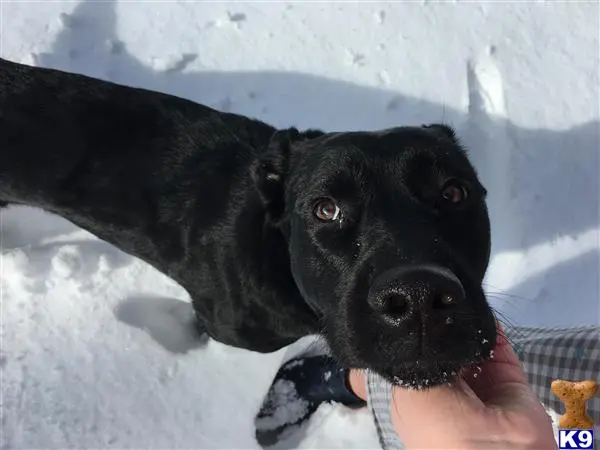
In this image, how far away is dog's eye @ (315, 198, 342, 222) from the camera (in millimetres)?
2078

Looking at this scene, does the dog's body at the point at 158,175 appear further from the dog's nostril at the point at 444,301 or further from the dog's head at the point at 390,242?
the dog's nostril at the point at 444,301

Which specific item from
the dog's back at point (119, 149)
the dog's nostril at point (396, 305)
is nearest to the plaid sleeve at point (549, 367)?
the dog's nostril at point (396, 305)

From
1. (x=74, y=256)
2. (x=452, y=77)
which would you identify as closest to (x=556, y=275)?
(x=452, y=77)

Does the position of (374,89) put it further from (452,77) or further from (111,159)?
(111,159)

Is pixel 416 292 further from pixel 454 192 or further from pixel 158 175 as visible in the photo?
pixel 158 175

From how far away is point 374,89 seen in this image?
394 centimetres

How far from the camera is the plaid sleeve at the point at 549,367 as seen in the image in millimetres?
2273

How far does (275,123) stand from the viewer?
386 cm

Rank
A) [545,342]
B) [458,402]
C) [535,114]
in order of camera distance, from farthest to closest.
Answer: [535,114] → [545,342] → [458,402]

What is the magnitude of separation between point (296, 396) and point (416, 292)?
1.88 meters

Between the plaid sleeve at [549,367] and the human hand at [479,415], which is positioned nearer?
the human hand at [479,415]

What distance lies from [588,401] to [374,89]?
2.35 m

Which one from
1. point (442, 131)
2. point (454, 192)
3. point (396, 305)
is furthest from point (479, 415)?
point (442, 131)

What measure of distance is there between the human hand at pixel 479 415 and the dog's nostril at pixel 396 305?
257 mm
